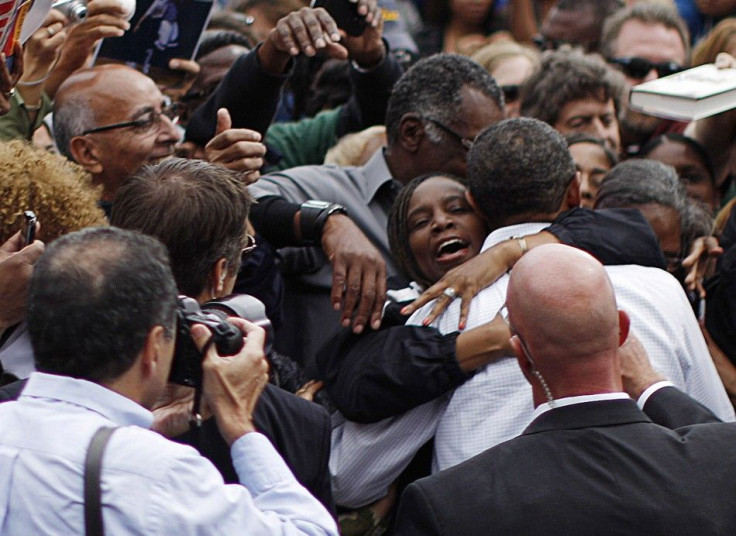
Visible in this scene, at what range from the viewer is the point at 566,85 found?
17.3 feet

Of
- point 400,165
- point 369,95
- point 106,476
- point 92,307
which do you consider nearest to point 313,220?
point 400,165

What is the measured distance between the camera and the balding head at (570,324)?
2.51 m

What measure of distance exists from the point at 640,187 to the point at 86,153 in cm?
198

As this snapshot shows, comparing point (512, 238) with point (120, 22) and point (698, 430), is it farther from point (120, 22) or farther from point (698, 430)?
point (120, 22)

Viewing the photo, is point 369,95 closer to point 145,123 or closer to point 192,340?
point 145,123

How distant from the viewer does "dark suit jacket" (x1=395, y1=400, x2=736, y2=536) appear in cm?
238

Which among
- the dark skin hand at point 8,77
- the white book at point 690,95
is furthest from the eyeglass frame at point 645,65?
the dark skin hand at point 8,77

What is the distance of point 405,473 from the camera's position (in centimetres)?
344

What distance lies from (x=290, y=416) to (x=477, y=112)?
186 centimetres

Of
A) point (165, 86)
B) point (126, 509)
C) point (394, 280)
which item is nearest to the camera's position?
point (126, 509)

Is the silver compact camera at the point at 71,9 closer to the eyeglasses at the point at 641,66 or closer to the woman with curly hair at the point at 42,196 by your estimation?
the woman with curly hair at the point at 42,196

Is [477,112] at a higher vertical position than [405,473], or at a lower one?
higher

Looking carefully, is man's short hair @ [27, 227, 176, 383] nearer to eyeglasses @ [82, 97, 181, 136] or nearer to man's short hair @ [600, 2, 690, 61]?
eyeglasses @ [82, 97, 181, 136]

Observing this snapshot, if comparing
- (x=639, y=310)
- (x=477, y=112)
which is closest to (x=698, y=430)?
(x=639, y=310)
